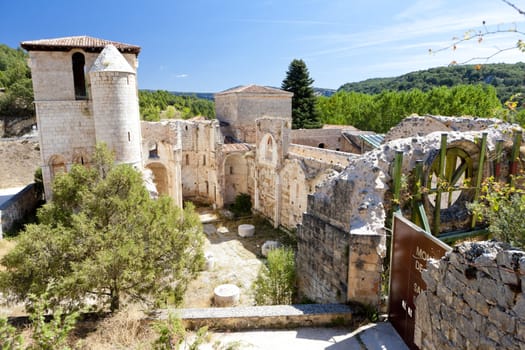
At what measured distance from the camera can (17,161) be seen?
81.9 ft

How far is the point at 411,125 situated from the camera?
1345 centimetres

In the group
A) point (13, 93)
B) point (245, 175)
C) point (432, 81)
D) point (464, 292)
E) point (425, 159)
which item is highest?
point (432, 81)

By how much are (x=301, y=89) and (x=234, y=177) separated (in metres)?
16.8

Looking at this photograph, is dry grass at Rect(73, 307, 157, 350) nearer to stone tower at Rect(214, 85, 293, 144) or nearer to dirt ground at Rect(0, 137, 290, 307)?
dirt ground at Rect(0, 137, 290, 307)

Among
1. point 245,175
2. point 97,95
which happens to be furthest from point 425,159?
point 245,175

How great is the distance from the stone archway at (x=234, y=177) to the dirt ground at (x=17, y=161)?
14.8m

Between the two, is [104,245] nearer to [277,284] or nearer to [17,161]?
[277,284]

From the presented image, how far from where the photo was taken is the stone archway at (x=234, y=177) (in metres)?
23.5

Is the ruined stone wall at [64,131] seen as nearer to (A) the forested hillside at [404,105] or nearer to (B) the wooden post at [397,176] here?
(B) the wooden post at [397,176]

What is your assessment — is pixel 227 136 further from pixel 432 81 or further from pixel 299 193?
pixel 432 81

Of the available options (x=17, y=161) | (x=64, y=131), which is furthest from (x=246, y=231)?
(x=17, y=161)

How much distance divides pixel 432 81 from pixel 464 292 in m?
72.9

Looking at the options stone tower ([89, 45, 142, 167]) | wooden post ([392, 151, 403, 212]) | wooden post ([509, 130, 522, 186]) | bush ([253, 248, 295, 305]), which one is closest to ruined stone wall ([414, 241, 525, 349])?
wooden post ([392, 151, 403, 212])

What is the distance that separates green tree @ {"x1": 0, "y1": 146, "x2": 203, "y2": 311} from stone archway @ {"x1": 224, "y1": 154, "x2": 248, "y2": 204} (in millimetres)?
15602
